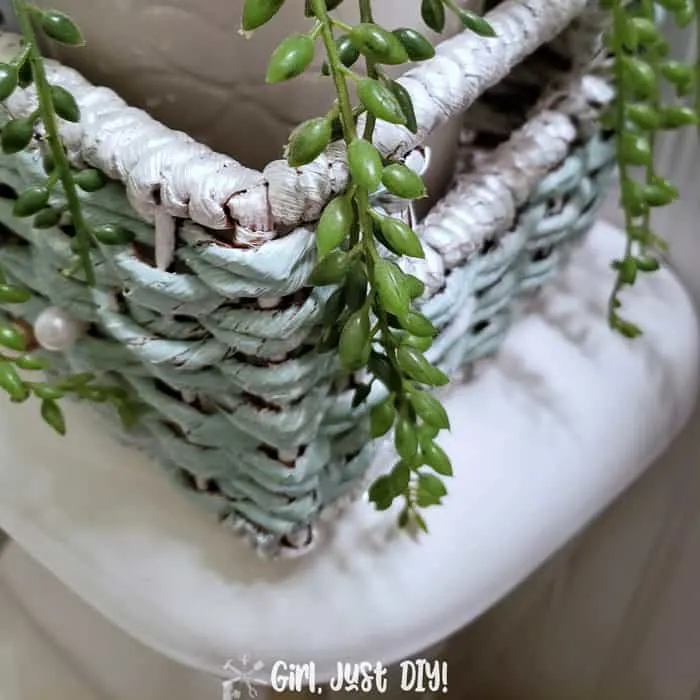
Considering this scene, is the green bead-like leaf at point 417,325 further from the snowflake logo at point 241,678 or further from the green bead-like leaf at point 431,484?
the snowflake logo at point 241,678

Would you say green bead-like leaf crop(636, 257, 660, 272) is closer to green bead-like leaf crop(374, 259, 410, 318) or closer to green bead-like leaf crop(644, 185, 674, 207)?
green bead-like leaf crop(644, 185, 674, 207)

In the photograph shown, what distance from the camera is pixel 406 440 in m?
0.28

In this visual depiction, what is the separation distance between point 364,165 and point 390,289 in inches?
1.2

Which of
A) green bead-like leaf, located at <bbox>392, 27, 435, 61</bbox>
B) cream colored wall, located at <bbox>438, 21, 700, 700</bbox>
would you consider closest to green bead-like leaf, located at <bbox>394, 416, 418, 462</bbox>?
green bead-like leaf, located at <bbox>392, 27, 435, 61</bbox>

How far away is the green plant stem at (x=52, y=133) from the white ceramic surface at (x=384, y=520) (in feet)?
0.43

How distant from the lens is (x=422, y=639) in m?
0.39

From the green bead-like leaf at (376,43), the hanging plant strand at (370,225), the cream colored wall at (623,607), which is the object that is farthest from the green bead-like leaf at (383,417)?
the cream colored wall at (623,607)

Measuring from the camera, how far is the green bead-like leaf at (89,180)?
28 cm

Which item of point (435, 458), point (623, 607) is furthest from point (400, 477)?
point (623, 607)

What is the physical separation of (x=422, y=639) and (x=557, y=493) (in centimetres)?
9

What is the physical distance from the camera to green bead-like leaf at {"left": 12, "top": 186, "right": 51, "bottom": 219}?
10.8 inches

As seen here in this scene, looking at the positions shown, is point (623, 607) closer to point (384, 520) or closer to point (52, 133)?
point (384, 520)

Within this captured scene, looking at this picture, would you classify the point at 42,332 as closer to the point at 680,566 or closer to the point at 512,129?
the point at 512,129

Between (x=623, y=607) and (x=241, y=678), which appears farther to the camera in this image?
(x=623, y=607)
